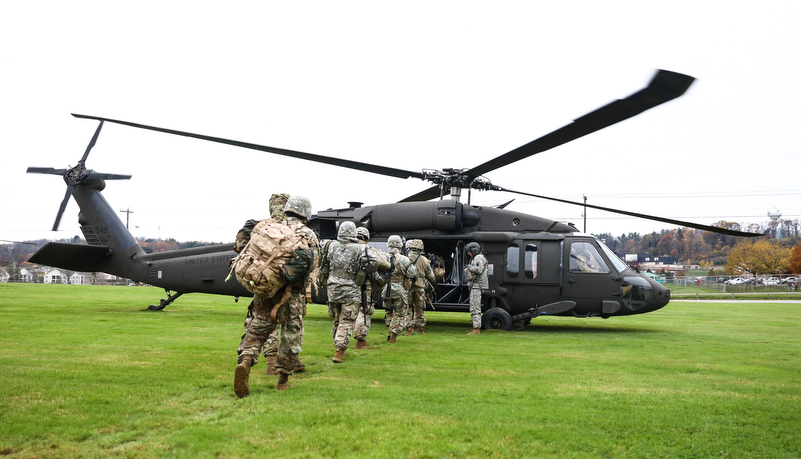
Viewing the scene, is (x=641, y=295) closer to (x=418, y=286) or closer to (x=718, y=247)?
(x=418, y=286)

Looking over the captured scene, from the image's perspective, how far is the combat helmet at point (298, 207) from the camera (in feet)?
19.9

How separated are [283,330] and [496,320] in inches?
287

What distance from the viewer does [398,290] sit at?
994cm

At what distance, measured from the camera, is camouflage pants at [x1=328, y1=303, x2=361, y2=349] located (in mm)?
7449

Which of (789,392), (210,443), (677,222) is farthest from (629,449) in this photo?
(677,222)

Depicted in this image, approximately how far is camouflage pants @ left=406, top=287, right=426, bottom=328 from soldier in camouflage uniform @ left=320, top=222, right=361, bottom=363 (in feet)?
10.6

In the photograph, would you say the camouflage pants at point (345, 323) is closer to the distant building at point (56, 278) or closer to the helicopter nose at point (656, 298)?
the helicopter nose at point (656, 298)

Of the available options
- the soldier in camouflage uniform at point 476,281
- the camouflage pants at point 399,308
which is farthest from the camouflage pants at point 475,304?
the camouflage pants at point 399,308

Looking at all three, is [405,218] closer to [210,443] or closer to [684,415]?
[684,415]

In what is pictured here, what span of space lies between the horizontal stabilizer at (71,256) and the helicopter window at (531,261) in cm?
1113

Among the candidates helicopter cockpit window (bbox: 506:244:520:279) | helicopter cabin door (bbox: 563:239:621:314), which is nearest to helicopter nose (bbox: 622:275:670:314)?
helicopter cabin door (bbox: 563:239:621:314)

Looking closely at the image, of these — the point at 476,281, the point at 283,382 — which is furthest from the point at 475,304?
the point at 283,382

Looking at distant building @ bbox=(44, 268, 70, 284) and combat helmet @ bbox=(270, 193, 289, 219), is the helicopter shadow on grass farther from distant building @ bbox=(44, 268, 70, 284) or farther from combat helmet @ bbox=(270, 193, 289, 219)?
distant building @ bbox=(44, 268, 70, 284)

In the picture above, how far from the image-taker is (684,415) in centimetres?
475
